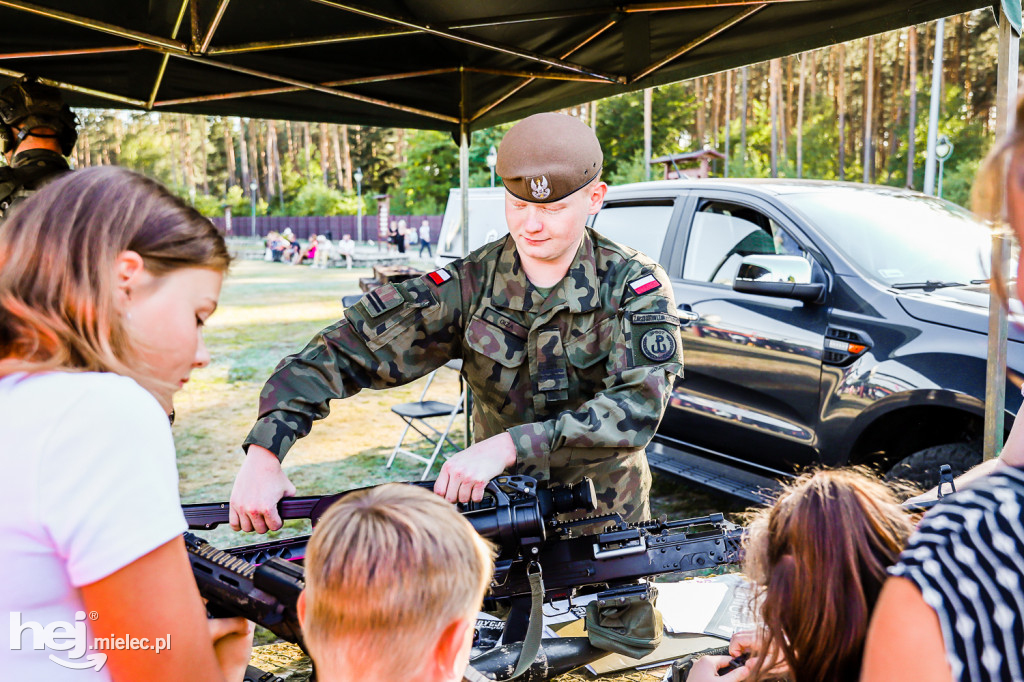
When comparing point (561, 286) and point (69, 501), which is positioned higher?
point (561, 286)

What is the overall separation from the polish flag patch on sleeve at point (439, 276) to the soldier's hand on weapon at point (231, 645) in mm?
1319

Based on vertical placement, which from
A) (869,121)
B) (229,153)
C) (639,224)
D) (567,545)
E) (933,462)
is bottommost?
(933,462)

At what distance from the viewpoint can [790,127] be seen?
4153 cm

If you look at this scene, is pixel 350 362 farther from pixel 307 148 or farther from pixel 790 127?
pixel 307 148

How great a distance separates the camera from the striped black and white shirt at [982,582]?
33.2 inches

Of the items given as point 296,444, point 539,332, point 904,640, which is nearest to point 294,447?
point 296,444

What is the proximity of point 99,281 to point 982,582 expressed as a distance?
3.82 feet

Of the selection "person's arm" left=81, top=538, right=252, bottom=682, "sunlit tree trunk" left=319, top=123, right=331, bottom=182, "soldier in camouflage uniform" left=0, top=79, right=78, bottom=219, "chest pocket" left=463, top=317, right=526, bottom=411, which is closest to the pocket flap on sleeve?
"chest pocket" left=463, top=317, right=526, bottom=411

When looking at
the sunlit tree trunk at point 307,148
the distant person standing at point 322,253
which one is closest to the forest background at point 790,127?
the sunlit tree trunk at point 307,148

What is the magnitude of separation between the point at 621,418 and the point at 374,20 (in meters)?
2.34

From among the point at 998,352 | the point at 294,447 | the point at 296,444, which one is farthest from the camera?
the point at 296,444

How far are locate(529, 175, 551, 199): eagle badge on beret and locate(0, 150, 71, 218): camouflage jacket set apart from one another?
234 centimetres

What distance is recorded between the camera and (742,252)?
4645 millimetres
